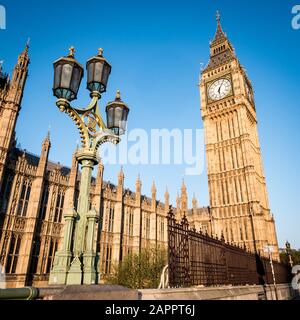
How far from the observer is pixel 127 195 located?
3306 cm

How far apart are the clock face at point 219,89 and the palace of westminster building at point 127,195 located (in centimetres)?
19

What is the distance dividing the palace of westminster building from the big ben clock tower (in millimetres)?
143

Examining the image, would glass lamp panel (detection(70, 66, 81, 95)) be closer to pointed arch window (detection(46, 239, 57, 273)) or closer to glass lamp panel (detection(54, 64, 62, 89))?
glass lamp panel (detection(54, 64, 62, 89))

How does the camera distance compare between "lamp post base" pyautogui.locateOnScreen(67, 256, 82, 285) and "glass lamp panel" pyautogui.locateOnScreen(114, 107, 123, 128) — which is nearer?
"lamp post base" pyautogui.locateOnScreen(67, 256, 82, 285)

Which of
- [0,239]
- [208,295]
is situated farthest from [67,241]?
[0,239]

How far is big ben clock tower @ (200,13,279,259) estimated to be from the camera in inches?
1389

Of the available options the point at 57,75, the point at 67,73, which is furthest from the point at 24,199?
the point at 67,73

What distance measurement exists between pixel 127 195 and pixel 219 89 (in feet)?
83.5

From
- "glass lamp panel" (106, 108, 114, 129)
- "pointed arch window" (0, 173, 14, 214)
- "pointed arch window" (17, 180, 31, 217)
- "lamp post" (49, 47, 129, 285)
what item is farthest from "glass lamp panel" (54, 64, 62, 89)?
"pointed arch window" (17, 180, 31, 217)

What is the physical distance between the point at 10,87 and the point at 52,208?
12076 millimetres

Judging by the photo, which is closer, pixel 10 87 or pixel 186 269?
pixel 186 269

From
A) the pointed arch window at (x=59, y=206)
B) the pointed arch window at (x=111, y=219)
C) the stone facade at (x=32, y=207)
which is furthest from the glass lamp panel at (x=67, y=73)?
the pointed arch window at (x=111, y=219)
